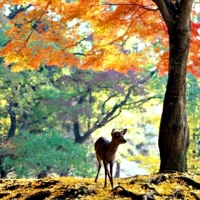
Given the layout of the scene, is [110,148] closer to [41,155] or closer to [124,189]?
[124,189]

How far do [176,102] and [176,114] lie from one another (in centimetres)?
21

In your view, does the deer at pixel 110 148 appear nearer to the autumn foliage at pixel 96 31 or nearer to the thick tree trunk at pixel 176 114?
the thick tree trunk at pixel 176 114

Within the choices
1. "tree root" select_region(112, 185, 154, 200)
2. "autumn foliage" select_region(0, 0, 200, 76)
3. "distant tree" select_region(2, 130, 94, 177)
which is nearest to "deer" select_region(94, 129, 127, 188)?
"tree root" select_region(112, 185, 154, 200)

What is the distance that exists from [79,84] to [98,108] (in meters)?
1.88

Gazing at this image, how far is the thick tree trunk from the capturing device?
6816mm

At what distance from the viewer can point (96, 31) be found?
8703 millimetres

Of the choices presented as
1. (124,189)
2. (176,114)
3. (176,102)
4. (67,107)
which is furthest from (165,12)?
(67,107)

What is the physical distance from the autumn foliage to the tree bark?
135cm

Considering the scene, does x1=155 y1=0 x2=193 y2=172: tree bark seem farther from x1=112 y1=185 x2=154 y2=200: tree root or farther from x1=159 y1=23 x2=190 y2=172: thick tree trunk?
x1=112 y1=185 x2=154 y2=200: tree root

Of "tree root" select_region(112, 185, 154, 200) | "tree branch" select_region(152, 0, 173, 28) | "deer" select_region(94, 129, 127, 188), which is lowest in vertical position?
"tree root" select_region(112, 185, 154, 200)

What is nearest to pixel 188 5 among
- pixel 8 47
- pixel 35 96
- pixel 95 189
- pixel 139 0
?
pixel 139 0

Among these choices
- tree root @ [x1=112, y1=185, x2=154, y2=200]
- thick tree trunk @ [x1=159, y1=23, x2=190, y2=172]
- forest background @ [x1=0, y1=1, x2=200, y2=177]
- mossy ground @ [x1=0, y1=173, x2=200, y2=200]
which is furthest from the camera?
forest background @ [x1=0, y1=1, x2=200, y2=177]

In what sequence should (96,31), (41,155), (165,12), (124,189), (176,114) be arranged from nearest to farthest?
(124,189) < (176,114) < (165,12) < (96,31) < (41,155)

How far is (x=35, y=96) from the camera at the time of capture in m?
17.3
